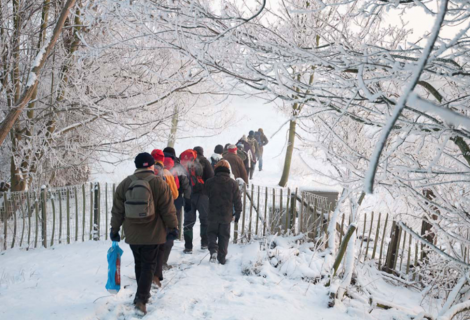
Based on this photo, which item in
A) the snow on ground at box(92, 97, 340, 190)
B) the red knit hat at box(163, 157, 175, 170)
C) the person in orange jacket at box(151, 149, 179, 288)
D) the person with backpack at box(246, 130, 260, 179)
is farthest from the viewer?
the person with backpack at box(246, 130, 260, 179)

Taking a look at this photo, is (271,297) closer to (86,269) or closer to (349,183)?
(349,183)

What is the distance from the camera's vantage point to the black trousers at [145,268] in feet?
11.4

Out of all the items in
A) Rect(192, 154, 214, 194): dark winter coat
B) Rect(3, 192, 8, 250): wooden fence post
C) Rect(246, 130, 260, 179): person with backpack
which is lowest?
Rect(3, 192, 8, 250): wooden fence post

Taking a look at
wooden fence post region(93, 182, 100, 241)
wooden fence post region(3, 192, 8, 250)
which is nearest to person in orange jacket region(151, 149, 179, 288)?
wooden fence post region(93, 182, 100, 241)

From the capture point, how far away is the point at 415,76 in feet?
2.51

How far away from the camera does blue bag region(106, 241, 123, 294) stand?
3.40 m

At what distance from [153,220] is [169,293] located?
3.32 ft

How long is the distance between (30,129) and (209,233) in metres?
4.92

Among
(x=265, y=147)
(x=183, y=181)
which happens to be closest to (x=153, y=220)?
(x=183, y=181)

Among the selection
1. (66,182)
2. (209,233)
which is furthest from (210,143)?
(209,233)

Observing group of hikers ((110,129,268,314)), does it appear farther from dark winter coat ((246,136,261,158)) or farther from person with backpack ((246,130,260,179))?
dark winter coat ((246,136,261,158))

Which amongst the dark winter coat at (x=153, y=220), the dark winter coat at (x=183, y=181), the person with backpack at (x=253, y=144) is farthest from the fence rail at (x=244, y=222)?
the person with backpack at (x=253, y=144)

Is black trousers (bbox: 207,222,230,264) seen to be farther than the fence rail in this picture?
No

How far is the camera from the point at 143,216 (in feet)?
11.0
